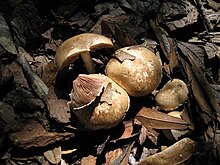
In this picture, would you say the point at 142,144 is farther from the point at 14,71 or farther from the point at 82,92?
the point at 14,71

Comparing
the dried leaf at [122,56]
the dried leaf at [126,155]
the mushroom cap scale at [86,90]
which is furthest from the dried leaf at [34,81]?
the dried leaf at [126,155]

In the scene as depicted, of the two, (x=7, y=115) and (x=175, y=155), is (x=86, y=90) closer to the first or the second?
(x=7, y=115)

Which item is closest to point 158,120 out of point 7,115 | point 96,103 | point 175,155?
point 175,155

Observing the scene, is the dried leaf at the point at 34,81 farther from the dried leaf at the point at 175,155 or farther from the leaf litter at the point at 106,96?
the dried leaf at the point at 175,155

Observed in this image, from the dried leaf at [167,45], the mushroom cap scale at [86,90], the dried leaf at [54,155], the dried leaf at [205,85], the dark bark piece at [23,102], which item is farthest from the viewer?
the dried leaf at [167,45]

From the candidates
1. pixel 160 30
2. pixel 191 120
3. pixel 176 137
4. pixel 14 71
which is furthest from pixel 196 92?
Answer: pixel 14 71

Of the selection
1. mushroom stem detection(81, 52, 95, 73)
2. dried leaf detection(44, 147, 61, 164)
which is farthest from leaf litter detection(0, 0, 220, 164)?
mushroom stem detection(81, 52, 95, 73)
